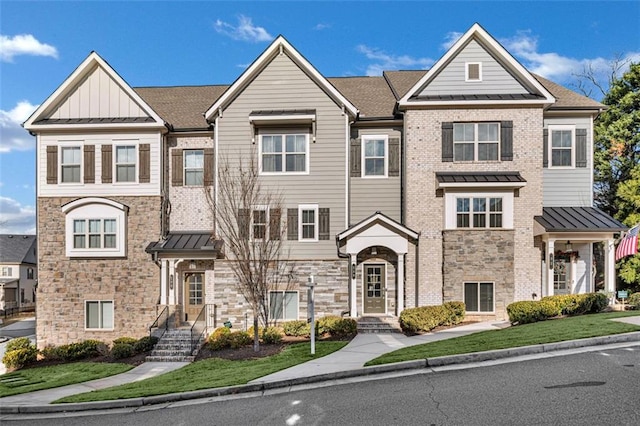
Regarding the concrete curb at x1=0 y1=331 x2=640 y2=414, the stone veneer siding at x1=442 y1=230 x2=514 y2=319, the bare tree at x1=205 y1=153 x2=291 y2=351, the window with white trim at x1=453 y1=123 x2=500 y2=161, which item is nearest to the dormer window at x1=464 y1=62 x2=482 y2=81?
the window with white trim at x1=453 y1=123 x2=500 y2=161

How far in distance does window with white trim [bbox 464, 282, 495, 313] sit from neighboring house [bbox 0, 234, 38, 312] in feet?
154

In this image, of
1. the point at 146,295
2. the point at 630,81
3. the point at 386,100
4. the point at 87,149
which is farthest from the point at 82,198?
the point at 630,81

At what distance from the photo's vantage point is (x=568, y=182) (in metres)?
20.3

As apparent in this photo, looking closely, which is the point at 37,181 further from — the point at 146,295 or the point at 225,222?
the point at 225,222

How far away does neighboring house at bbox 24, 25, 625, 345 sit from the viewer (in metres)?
19.2

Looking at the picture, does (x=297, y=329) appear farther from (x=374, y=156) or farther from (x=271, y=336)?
(x=374, y=156)

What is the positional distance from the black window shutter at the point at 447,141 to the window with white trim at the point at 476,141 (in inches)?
7.5

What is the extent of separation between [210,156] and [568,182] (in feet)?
51.1

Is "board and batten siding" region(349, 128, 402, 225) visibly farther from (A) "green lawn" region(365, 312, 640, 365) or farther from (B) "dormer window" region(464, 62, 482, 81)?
(A) "green lawn" region(365, 312, 640, 365)

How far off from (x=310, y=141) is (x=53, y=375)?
12.7m

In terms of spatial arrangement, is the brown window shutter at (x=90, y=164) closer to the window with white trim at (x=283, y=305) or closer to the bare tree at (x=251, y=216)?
the bare tree at (x=251, y=216)

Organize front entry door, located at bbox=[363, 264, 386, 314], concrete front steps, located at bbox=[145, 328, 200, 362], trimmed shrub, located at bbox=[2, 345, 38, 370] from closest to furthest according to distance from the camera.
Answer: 1. concrete front steps, located at bbox=[145, 328, 200, 362]
2. trimmed shrub, located at bbox=[2, 345, 38, 370]
3. front entry door, located at bbox=[363, 264, 386, 314]

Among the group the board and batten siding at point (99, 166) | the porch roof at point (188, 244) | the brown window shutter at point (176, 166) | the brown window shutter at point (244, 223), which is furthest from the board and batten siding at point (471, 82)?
the board and batten siding at point (99, 166)

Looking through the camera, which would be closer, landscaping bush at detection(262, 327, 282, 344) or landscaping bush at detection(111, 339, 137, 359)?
landscaping bush at detection(262, 327, 282, 344)
